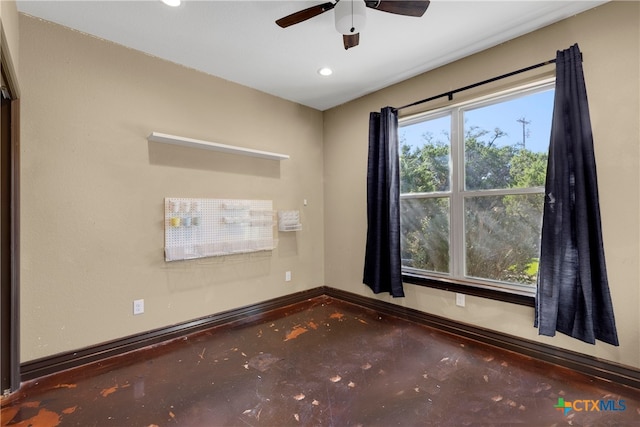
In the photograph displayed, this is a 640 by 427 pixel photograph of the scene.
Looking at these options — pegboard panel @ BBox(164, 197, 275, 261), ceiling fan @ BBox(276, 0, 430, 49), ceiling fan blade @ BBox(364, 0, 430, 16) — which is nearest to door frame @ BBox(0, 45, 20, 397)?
pegboard panel @ BBox(164, 197, 275, 261)

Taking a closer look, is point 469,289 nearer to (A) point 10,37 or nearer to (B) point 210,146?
(B) point 210,146

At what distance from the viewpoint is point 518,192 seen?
100 inches

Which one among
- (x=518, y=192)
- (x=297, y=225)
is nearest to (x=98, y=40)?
(x=297, y=225)

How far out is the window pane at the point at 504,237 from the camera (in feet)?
8.23

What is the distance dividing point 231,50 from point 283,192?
1637 millimetres

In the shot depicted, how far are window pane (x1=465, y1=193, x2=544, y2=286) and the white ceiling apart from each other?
123cm

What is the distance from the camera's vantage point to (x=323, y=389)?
2.00 meters

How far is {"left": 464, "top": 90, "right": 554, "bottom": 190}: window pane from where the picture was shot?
2.46 metres

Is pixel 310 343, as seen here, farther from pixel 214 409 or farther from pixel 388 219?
pixel 388 219

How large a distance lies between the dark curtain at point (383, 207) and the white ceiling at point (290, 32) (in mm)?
583

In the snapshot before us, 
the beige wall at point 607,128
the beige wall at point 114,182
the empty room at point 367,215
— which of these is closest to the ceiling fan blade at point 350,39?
the empty room at point 367,215

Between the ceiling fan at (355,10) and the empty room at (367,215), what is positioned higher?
the ceiling fan at (355,10)

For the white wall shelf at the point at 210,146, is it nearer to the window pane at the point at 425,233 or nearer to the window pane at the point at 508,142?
the window pane at the point at 425,233

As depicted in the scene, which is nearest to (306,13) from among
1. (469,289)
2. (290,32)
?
(290,32)
